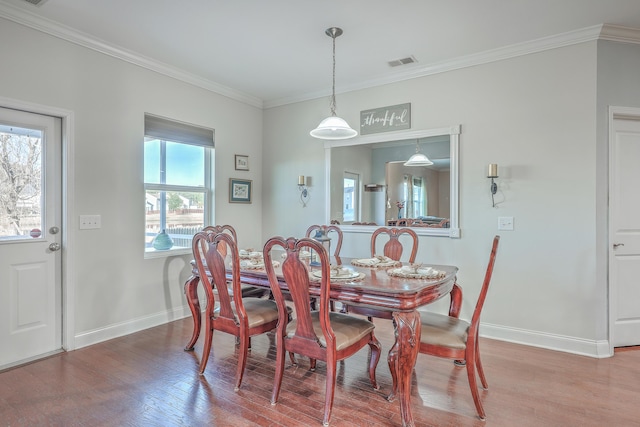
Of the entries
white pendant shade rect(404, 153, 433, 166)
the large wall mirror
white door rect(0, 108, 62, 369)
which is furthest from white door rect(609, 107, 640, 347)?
white door rect(0, 108, 62, 369)

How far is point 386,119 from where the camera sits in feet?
13.2

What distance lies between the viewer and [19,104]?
2744 millimetres

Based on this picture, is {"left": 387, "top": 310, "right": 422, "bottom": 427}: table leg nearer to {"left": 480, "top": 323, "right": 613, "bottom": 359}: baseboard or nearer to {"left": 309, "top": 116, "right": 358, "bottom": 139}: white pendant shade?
{"left": 309, "top": 116, "right": 358, "bottom": 139}: white pendant shade

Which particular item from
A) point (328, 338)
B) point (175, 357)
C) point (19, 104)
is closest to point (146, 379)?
point (175, 357)

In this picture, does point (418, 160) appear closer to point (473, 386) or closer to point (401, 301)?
point (401, 301)

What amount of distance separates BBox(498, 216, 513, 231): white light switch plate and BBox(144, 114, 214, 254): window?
10.6 ft

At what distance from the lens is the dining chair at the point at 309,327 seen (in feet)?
6.60

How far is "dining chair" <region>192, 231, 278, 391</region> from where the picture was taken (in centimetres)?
240

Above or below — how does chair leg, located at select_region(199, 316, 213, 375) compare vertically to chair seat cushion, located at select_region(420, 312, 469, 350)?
below

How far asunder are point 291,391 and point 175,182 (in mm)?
2691

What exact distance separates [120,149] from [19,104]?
812mm

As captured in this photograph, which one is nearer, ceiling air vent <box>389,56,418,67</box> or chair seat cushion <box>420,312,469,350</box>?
chair seat cushion <box>420,312,469,350</box>

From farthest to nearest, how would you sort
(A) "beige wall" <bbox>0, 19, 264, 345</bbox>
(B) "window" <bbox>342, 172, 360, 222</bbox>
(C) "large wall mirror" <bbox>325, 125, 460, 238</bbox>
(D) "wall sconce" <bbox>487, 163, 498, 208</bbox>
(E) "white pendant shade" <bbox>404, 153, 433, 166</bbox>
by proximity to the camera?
(B) "window" <bbox>342, 172, 360, 222</bbox>
(E) "white pendant shade" <bbox>404, 153, 433, 166</bbox>
(C) "large wall mirror" <bbox>325, 125, 460, 238</bbox>
(D) "wall sconce" <bbox>487, 163, 498, 208</bbox>
(A) "beige wall" <bbox>0, 19, 264, 345</bbox>

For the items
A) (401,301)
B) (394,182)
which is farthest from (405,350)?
(394,182)
